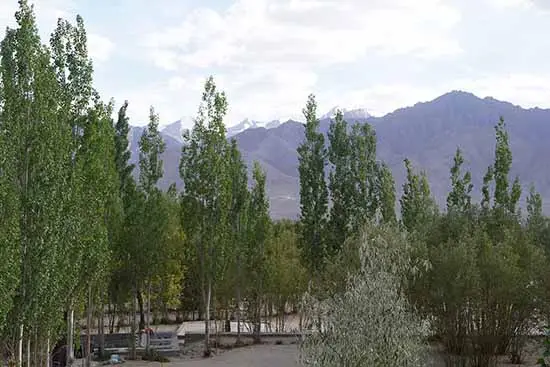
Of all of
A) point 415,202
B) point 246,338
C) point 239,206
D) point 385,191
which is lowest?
point 246,338

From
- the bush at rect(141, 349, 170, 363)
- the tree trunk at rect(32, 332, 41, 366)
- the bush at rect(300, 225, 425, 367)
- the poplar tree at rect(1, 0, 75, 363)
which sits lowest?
the bush at rect(141, 349, 170, 363)

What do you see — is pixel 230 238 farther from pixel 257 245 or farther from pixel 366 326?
pixel 366 326

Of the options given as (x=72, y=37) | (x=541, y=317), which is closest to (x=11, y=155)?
(x=72, y=37)

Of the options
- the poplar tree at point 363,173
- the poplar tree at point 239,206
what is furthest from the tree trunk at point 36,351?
the poplar tree at point 363,173

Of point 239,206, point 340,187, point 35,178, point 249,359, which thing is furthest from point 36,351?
point 340,187

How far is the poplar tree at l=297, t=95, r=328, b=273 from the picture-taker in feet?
116

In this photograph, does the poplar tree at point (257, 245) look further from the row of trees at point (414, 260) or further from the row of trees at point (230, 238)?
the row of trees at point (414, 260)

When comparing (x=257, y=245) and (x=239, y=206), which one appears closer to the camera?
(x=239, y=206)

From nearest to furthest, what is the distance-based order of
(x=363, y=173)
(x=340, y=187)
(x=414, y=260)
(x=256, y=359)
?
(x=414, y=260), (x=256, y=359), (x=340, y=187), (x=363, y=173)

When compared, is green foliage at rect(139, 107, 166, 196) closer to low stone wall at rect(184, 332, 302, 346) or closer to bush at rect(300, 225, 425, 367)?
low stone wall at rect(184, 332, 302, 346)

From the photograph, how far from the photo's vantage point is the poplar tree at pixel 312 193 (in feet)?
116

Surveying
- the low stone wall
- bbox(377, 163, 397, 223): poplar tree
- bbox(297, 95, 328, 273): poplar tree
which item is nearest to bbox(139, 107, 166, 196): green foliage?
bbox(297, 95, 328, 273): poplar tree

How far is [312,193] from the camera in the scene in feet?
118

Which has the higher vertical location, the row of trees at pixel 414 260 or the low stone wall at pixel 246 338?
the row of trees at pixel 414 260
